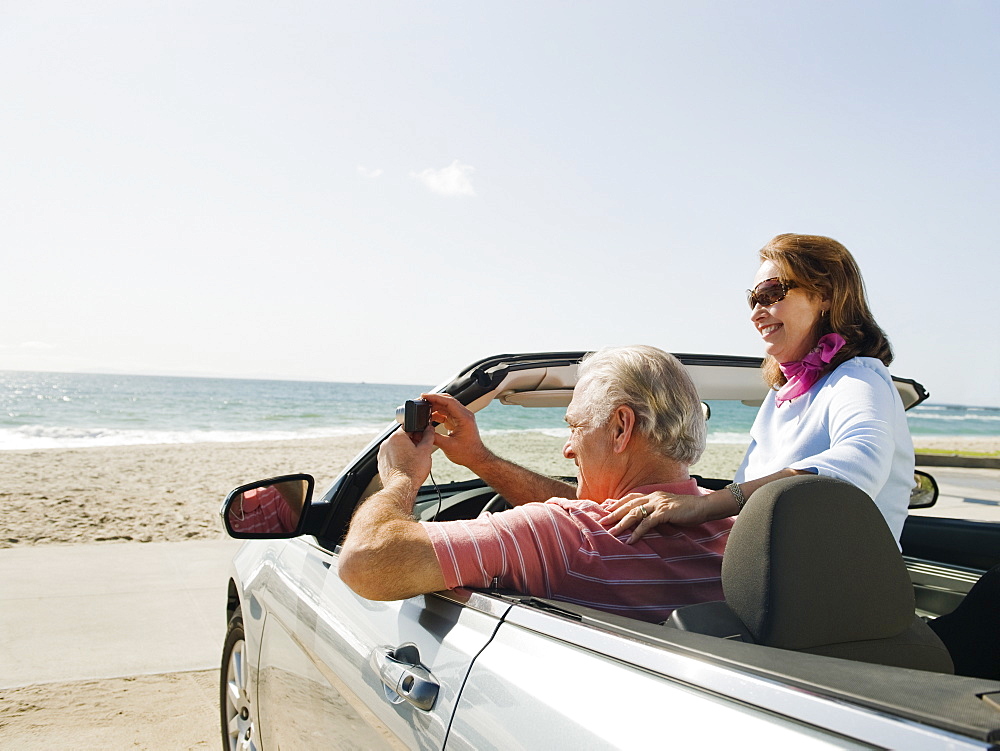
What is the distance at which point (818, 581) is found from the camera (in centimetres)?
131

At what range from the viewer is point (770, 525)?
134cm

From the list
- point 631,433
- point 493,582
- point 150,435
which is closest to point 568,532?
point 493,582

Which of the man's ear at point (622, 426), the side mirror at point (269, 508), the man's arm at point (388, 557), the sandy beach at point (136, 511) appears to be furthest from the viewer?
the sandy beach at point (136, 511)

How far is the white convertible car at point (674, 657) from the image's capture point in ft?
3.21

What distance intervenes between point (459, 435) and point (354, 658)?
0.79 metres

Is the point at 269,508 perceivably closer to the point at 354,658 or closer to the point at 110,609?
the point at 354,658

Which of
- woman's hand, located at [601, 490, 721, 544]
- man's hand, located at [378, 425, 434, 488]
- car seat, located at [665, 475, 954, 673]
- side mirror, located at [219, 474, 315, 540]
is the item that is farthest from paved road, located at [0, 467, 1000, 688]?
car seat, located at [665, 475, 954, 673]

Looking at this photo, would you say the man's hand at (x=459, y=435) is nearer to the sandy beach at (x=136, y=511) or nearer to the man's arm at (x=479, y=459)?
the man's arm at (x=479, y=459)

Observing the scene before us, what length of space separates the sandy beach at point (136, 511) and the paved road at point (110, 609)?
28 centimetres

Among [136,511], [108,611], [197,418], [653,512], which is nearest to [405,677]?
[653,512]

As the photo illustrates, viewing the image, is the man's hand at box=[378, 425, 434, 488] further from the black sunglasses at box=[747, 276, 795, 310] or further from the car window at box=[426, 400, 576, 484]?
the black sunglasses at box=[747, 276, 795, 310]

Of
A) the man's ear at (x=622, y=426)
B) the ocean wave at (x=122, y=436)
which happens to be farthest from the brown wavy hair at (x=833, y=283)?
the ocean wave at (x=122, y=436)

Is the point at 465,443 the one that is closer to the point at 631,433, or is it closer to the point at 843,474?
the point at 631,433

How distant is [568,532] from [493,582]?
0.67ft
